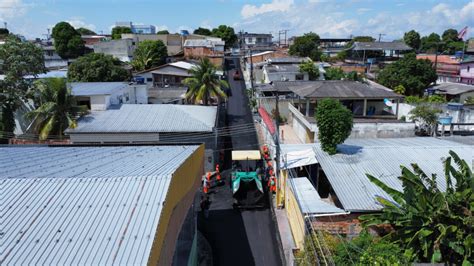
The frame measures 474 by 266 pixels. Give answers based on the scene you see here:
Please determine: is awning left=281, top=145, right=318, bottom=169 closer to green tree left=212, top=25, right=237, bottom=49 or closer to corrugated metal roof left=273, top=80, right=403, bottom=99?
corrugated metal roof left=273, top=80, right=403, bottom=99

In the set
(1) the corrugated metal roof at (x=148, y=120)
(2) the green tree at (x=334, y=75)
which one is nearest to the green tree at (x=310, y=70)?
(2) the green tree at (x=334, y=75)

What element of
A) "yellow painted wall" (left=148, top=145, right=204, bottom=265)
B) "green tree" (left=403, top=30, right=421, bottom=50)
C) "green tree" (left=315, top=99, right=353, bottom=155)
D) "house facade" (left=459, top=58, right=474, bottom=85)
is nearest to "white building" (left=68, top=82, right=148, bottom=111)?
"green tree" (left=315, top=99, right=353, bottom=155)

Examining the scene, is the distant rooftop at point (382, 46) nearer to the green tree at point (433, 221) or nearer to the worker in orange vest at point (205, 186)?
the worker in orange vest at point (205, 186)

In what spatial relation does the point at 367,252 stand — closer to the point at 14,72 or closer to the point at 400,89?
the point at 14,72

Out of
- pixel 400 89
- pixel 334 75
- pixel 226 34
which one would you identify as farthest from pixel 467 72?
pixel 226 34

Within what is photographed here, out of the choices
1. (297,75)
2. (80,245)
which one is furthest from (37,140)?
(297,75)

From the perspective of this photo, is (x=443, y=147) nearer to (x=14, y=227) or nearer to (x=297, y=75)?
(x=14, y=227)
